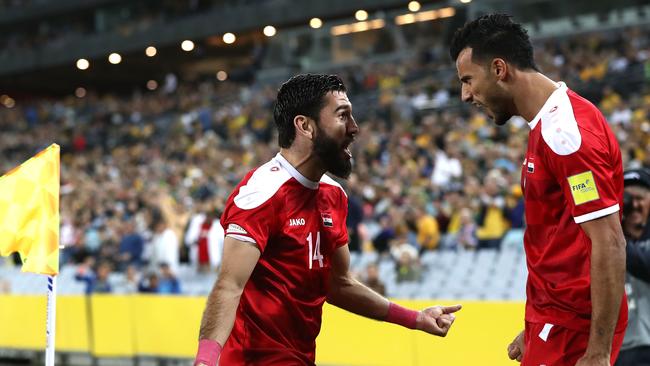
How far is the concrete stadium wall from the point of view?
370 inches

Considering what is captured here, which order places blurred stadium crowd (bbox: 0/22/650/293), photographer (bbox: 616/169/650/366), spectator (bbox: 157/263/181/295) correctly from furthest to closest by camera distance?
spectator (bbox: 157/263/181/295) < blurred stadium crowd (bbox: 0/22/650/293) < photographer (bbox: 616/169/650/366)

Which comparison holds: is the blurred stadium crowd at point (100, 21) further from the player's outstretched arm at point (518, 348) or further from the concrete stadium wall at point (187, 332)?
the player's outstretched arm at point (518, 348)

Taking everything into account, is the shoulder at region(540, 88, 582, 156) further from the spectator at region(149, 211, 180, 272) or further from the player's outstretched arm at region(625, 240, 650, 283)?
the spectator at region(149, 211, 180, 272)

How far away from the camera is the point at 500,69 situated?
3.79m

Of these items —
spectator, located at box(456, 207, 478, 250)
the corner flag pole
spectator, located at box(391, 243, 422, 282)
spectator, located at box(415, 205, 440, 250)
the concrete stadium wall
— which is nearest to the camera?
the corner flag pole

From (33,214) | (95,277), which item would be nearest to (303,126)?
(33,214)

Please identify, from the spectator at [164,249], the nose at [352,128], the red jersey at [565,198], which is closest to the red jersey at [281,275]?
the nose at [352,128]

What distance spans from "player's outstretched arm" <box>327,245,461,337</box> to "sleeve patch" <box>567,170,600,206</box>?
50.8 inches

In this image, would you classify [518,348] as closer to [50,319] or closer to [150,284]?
[50,319]

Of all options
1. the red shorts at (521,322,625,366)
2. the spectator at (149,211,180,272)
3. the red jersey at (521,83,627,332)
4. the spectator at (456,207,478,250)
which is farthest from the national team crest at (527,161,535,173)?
the spectator at (149,211,180,272)

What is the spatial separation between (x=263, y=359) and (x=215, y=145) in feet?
65.6

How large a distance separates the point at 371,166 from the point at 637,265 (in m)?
12.2

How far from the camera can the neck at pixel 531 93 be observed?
3754 millimetres

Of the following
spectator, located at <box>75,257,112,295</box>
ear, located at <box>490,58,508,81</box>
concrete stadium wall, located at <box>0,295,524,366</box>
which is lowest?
concrete stadium wall, located at <box>0,295,524,366</box>
